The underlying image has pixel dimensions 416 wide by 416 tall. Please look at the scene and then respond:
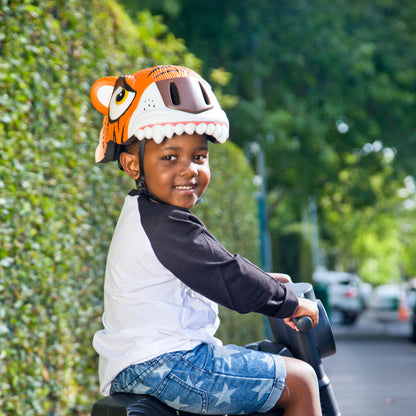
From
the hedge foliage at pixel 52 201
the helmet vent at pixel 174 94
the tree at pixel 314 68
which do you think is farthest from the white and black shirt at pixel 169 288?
the tree at pixel 314 68

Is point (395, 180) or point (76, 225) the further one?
point (395, 180)

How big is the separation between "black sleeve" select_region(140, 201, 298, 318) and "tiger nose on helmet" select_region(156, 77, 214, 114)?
0.37 meters

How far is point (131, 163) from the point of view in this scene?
2.43 metres

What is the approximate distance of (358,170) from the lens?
21.2m

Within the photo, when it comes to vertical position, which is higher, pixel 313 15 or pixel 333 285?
pixel 313 15

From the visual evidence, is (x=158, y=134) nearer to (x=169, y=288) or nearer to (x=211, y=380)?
(x=169, y=288)

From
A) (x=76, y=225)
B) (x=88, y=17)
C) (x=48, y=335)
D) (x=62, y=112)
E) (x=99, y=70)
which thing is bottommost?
(x=48, y=335)

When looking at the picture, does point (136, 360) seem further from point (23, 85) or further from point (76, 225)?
point (76, 225)

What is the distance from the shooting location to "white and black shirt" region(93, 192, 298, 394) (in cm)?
216

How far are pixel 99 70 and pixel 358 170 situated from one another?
1710 cm

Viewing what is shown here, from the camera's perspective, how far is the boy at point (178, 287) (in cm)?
216

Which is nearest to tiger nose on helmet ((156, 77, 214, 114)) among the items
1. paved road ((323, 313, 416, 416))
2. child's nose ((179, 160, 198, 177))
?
child's nose ((179, 160, 198, 177))

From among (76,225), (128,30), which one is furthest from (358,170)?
(76,225)

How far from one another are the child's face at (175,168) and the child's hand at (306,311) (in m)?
0.50
